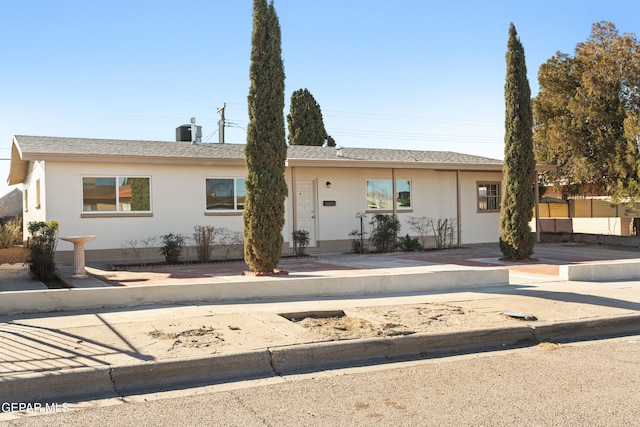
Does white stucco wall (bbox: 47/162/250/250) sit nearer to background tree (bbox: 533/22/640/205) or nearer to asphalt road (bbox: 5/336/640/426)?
asphalt road (bbox: 5/336/640/426)

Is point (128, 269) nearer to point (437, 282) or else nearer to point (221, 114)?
point (437, 282)

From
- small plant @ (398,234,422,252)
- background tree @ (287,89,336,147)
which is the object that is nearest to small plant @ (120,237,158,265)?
small plant @ (398,234,422,252)

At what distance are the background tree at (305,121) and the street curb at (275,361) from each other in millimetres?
30187

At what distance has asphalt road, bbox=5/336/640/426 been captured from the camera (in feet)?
15.4

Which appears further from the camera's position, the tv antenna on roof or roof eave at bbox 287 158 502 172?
the tv antenna on roof

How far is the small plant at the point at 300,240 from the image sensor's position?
17453mm

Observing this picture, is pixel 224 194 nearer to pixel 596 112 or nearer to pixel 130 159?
pixel 130 159

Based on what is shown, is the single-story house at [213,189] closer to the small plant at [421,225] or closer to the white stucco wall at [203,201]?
the white stucco wall at [203,201]

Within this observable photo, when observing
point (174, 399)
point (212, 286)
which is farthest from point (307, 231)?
point (174, 399)

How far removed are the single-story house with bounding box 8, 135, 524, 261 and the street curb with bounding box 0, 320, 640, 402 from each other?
10.5 metres

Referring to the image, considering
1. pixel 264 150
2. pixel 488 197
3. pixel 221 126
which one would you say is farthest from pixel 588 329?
pixel 221 126

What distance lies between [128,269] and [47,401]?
9396 mm

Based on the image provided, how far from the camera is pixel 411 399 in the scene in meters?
5.23

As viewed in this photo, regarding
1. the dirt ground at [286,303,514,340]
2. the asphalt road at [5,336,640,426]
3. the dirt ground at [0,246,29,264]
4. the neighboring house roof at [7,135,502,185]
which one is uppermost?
the neighboring house roof at [7,135,502,185]
